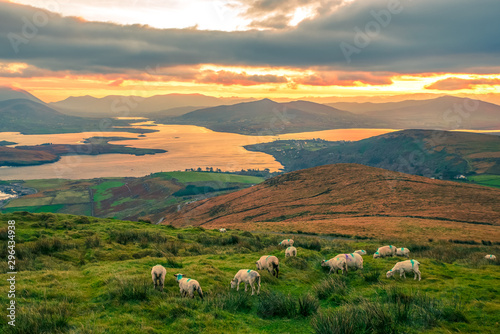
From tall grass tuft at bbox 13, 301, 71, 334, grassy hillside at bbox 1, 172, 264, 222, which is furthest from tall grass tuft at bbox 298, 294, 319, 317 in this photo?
grassy hillside at bbox 1, 172, 264, 222

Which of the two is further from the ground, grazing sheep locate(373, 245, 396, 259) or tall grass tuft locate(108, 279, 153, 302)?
tall grass tuft locate(108, 279, 153, 302)

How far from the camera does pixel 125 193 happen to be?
352 feet

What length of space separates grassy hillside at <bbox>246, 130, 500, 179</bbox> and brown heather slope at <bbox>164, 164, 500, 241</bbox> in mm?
69955

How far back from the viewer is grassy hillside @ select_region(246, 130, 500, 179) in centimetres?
12212

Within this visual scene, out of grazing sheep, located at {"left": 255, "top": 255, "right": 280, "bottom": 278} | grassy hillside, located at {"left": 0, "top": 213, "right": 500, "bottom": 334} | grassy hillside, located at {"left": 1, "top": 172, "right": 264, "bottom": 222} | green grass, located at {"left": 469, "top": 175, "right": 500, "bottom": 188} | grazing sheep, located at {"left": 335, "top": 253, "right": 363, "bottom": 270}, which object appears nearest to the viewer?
grassy hillside, located at {"left": 0, "top": 213, "right": 500, "bottom": 334}

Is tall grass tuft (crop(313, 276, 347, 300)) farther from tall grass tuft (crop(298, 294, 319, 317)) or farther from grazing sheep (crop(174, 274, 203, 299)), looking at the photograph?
grazing sheep (crop(174, 274, 203, 299))

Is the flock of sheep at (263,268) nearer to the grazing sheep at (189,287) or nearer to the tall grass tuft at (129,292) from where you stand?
the grazing sheep at (189,287)

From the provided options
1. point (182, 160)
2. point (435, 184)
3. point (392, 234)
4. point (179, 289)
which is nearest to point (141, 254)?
point (179, 289)

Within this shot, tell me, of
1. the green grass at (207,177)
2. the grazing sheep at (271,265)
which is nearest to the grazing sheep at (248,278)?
the grazing sheep at (271,265)

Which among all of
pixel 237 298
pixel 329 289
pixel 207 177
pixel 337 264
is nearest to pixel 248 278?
pixel 237 298

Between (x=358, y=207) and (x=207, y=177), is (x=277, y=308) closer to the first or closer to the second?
(x=358, y=207)

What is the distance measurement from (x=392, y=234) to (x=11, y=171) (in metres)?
182

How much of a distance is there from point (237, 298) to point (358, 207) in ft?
147

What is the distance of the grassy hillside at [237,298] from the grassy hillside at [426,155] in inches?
4838
